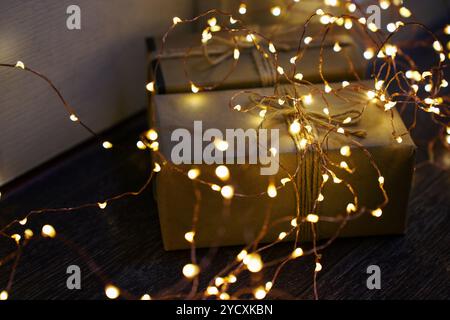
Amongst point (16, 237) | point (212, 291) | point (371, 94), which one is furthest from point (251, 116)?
point (16, 237)

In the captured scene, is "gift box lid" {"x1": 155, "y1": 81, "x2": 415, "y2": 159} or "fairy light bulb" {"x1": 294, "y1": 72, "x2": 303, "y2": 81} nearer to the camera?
"gift box lid" {"x1": 155, "y1": 81, "x2": 415, "y2": 159}

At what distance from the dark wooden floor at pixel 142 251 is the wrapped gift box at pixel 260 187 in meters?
0.04

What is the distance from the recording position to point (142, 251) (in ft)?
3.88

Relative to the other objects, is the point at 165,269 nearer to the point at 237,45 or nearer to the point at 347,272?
the point at 347,272

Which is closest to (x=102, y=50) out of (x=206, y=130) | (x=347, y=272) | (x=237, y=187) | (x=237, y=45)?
(x=237, y=45)

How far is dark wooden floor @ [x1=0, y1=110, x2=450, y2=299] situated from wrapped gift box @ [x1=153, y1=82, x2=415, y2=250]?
4 cm

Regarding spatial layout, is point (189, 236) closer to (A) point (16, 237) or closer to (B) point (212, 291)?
(B) point (212, 291)

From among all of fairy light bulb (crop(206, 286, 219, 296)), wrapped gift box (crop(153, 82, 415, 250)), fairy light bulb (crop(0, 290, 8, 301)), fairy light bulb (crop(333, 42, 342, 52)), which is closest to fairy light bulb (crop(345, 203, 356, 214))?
wrapped gift box (crop(153, 82, 415, 250))

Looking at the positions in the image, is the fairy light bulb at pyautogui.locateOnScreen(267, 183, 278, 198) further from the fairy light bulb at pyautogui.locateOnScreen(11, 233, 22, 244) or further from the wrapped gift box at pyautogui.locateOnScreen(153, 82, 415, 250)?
the fairy light bulb at pyautogui.locateOnScreen(11, 233, 22, 244)

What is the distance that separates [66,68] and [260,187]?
20.1 inches

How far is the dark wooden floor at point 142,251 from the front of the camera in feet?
3.61

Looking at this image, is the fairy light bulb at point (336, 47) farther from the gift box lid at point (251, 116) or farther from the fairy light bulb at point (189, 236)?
the fairy light bulb at point (189, 236)

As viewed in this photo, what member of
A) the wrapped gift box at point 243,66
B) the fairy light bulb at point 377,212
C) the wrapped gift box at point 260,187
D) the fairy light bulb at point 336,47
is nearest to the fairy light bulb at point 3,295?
the wrapped gift box at point 260,187

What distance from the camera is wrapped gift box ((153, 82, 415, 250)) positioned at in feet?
3.62
